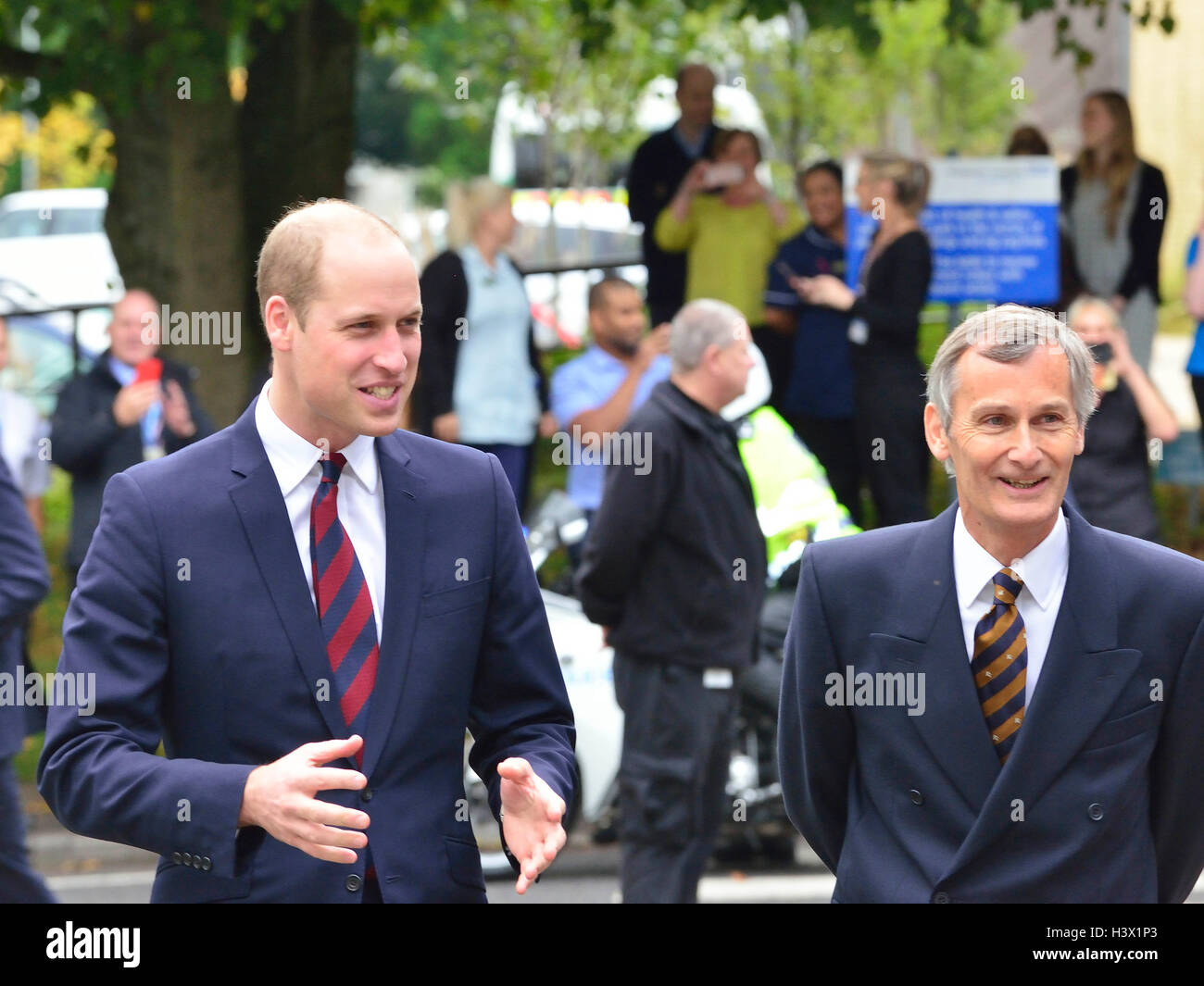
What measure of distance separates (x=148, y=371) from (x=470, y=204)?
1.80m

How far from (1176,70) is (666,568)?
23.2 metres

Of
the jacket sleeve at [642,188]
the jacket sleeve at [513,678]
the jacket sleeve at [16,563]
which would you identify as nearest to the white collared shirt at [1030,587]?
the jacket sleeve at [513,678]

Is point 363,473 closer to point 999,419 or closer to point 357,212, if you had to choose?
point 357,212

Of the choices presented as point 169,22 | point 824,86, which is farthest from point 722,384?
point 824,86

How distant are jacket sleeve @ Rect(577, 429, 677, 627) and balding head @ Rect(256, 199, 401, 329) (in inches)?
134

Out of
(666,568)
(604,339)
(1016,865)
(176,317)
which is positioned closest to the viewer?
(1016,865)

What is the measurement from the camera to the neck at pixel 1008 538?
325 centimetres

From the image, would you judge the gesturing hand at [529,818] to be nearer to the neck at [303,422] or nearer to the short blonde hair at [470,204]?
the neck at [303,422]

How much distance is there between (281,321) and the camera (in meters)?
3.14

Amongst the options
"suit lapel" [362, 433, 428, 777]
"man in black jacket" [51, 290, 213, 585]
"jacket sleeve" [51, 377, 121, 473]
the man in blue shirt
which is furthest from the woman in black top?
"suit lapel" [362, 433, 428, 777]

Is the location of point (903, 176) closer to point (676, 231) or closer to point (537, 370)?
point (676, 231)

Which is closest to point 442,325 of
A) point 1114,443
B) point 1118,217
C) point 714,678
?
point 714,678

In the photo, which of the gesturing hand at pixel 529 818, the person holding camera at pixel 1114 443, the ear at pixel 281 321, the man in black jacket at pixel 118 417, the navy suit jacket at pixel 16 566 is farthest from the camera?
the man in black jacket at pixel 118 417

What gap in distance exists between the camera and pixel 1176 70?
2725 cm
